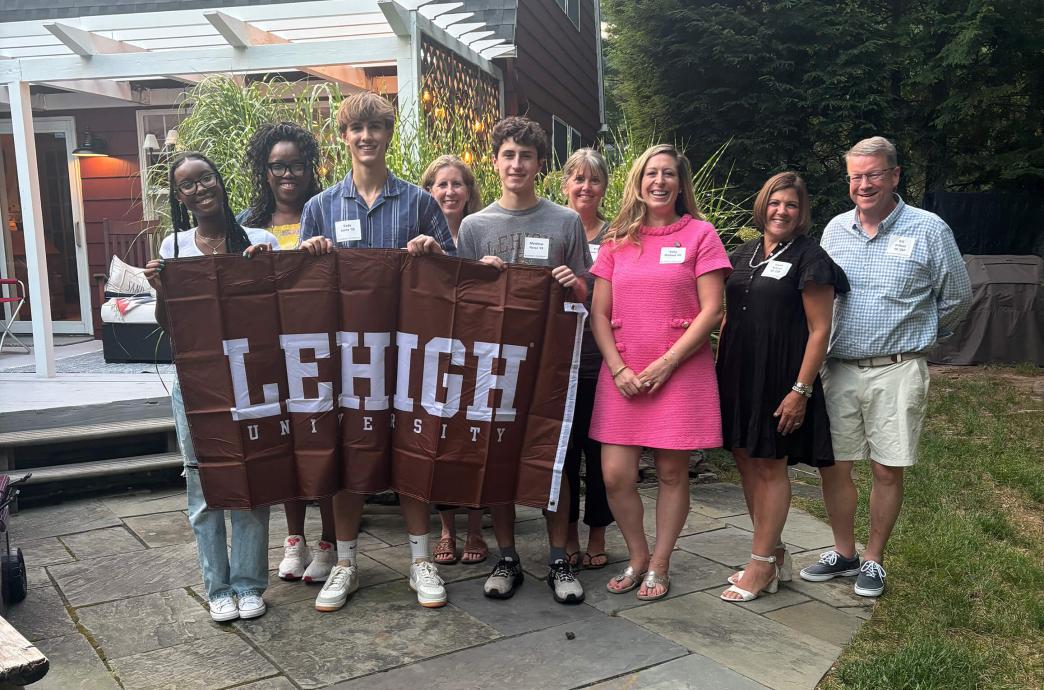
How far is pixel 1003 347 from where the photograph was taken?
10.4 metres

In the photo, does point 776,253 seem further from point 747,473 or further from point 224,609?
point 224,609

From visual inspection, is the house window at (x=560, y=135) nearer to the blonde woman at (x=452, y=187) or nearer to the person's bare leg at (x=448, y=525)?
the blonde woman at (x=452, y=187)

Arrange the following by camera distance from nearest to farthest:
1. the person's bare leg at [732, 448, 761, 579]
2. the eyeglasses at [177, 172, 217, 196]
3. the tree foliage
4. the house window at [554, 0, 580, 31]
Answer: the eyeglasses at [177, 172, 217, 196] < the person's bare leg at [732, 448, 761, 579] < the tree foliage < the house window at [554, 0, 580, 31]

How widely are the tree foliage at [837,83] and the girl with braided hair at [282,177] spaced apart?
8497mm

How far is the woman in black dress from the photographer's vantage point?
3424 millimetres

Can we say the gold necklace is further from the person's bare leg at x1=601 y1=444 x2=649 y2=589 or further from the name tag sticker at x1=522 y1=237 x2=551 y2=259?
the person's bare leg at x1=601 y1=444 x2=649 y2=589

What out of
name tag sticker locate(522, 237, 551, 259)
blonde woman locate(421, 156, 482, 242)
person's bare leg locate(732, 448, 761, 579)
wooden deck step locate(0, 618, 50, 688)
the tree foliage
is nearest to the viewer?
wooden deck step locate(0, 618, 50, 688)

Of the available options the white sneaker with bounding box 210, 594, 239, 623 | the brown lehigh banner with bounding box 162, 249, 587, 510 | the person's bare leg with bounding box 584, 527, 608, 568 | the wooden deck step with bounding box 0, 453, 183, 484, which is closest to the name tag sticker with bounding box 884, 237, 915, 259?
the brown lehigh banner with bounding box 162, 249, 587, 510

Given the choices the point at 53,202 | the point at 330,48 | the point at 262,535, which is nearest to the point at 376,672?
the point at 262,535

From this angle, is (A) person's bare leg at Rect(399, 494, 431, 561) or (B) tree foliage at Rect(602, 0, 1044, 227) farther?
(B) tree foliage at Rect(602, 0, 1044, 227)

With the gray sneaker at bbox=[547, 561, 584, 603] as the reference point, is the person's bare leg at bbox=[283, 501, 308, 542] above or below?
above

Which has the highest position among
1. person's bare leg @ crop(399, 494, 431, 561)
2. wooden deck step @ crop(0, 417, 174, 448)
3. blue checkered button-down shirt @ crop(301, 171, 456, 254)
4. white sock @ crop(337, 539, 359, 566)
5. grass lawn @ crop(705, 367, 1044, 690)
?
blue checkered button-down shirt @ crop(301, 171, 456, 254)

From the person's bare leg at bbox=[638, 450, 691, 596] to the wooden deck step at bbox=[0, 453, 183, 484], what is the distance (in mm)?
3071

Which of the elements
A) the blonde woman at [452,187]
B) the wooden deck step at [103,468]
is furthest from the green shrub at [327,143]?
the wooden deck step at [103,468]
